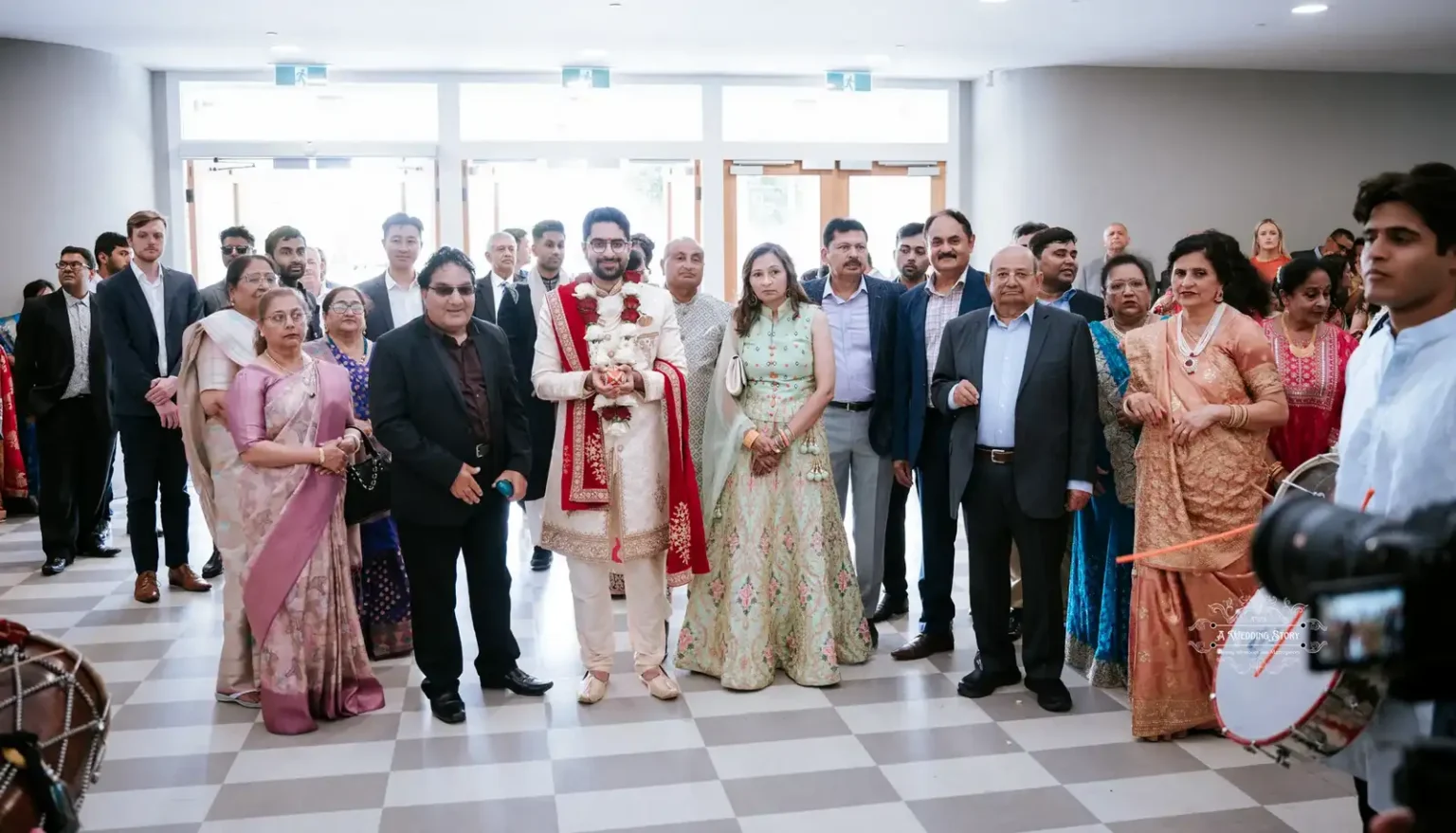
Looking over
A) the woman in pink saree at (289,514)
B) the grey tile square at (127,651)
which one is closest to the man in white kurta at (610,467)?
the woman in pink saree at (289,514)

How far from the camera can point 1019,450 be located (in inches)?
151

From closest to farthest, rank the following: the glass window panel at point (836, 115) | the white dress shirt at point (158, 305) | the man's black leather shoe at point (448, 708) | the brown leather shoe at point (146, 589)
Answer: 1. the man's black leather shoe at point (448, 708)
2. the brown leather shoe at point (146, 589)
3. the white dress shirt at point (158, 305)
4. the glass window panel at point (836, 115)

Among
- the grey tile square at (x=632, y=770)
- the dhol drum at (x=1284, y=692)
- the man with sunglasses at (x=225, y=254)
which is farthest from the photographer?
the man with sunglasses at (x=225, y=254)

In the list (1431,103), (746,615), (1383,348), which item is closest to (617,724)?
(746,615)

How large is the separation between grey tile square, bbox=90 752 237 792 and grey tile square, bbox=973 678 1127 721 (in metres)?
2.34

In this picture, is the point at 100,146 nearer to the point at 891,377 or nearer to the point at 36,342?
the point at 36,342

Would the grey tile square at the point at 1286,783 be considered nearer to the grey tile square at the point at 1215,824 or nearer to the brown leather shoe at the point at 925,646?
the grey tile square at the point at 1215,824

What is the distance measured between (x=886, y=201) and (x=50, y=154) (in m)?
7.59

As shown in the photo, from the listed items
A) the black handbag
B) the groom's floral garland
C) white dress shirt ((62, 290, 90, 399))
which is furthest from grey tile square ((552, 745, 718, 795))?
white dress shirt ((62, 290, 90, 399))

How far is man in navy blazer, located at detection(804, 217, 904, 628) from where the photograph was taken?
4.48 m

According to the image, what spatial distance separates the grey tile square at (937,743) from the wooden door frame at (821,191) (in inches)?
340

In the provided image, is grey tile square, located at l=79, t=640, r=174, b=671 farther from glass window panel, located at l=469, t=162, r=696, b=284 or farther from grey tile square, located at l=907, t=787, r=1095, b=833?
glass window panel, located at l=469, t=162, r=696, b=284

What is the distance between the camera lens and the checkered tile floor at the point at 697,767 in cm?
306

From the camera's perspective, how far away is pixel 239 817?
3.10 metres
